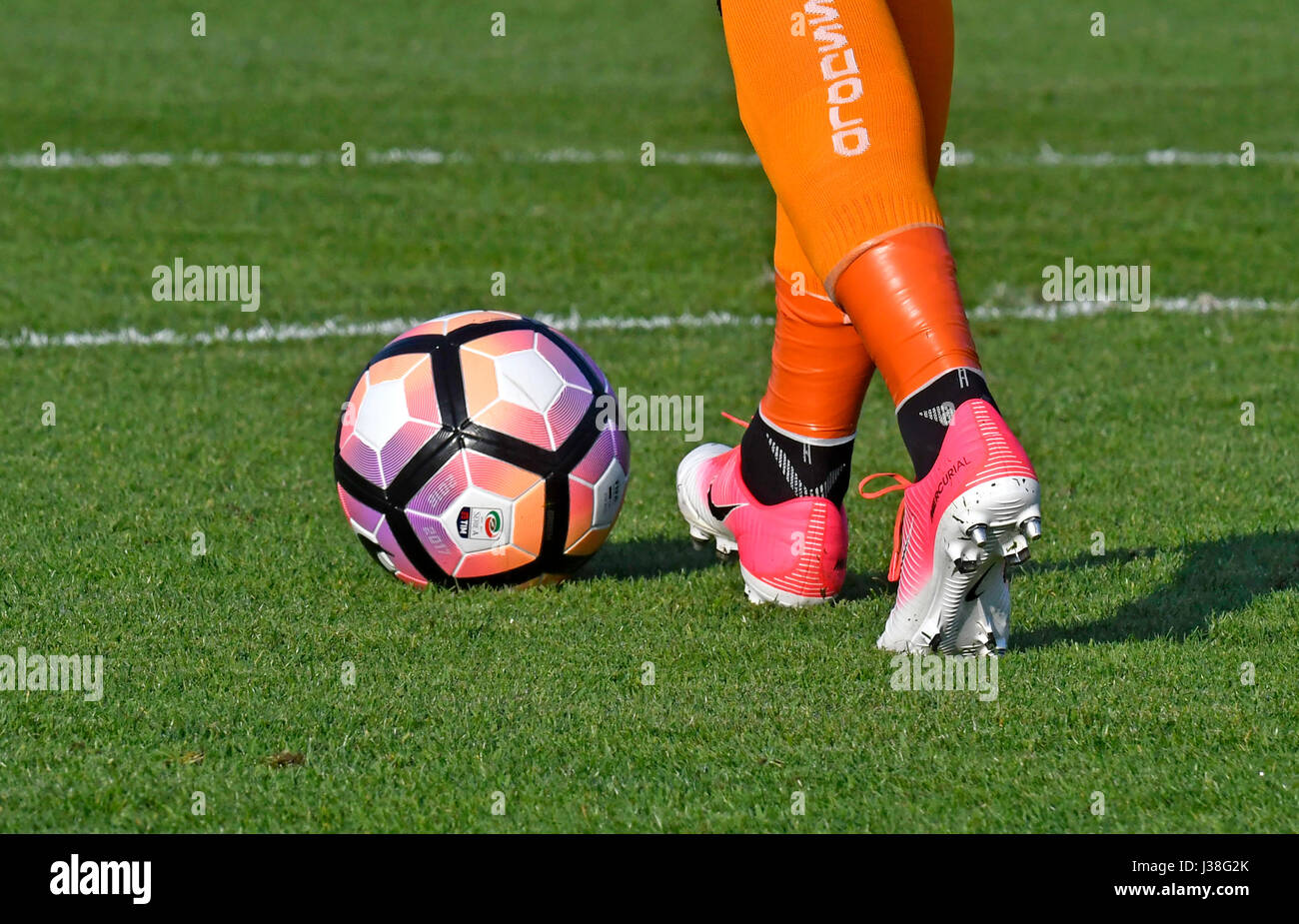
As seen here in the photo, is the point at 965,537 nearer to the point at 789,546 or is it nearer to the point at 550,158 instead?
the point at 789,546

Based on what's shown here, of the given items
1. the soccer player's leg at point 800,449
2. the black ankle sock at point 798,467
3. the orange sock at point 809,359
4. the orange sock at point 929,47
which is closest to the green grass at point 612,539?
the soccer player's leg at point 800,449

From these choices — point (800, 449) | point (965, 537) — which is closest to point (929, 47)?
point (800, 449)

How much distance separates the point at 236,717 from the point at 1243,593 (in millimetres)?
2425

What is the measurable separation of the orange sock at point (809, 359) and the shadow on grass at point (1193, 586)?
687 millimetres

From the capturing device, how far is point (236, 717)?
11.8 ft

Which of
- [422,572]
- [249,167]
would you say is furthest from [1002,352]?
[249,167]

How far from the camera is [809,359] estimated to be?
4.22 m

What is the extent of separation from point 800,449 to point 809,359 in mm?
248

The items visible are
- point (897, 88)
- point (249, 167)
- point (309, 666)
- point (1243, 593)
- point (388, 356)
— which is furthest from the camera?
point (249, 167)

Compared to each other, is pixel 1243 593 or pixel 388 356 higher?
pixel 388 356

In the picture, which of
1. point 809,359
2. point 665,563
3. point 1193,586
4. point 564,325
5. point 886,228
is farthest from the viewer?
point 564,325

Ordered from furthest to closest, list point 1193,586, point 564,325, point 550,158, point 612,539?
point 550,158 < point 564,325 < point 612,539 < point 1193,586

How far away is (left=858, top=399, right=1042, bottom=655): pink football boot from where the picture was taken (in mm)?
3143
